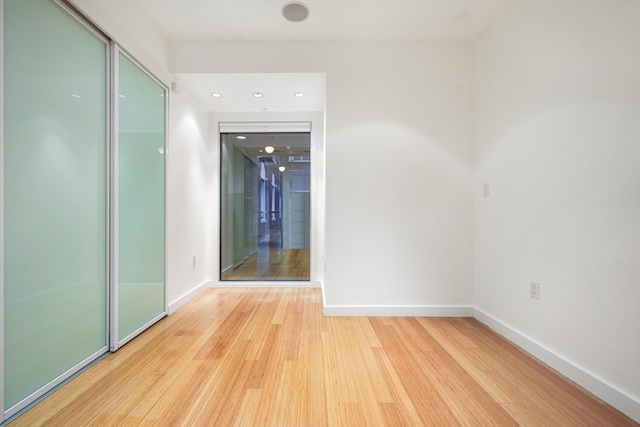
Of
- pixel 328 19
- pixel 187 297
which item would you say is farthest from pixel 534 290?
pixel 187 297

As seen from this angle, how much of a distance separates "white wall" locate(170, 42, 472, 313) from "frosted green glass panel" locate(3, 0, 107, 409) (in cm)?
157

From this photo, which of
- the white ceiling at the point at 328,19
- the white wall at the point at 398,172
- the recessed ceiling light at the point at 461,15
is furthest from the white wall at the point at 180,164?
the recessed ceiling light at the point at 461,15

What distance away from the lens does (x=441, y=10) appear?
7.39 ft

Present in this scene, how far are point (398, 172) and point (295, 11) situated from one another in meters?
1.67

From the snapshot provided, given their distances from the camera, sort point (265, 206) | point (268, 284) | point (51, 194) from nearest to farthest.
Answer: point (51, 194) → point (268, 284) → point (265, 206)

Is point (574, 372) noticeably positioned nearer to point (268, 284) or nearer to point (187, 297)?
point (268, 284)

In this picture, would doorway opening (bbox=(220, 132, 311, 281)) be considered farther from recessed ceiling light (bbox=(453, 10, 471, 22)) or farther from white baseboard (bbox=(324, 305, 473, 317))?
recessed ceiling light (bbox=(453, 10, 471, 22))

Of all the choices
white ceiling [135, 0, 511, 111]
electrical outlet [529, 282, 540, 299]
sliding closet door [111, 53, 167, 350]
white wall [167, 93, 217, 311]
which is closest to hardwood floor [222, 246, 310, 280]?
white wall [167, 93, 217, 311]

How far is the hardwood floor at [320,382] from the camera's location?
1.33 meters

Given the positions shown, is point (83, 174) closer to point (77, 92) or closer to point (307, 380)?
point (77, 92)

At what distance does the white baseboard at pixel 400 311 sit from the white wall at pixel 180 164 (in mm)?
1684

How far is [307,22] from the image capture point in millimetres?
2395

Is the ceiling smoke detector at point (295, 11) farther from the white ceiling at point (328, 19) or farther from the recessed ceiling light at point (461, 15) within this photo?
the recessed ceiling light at point (461, 15)

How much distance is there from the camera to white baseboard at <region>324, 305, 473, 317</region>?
2621 millimetres
